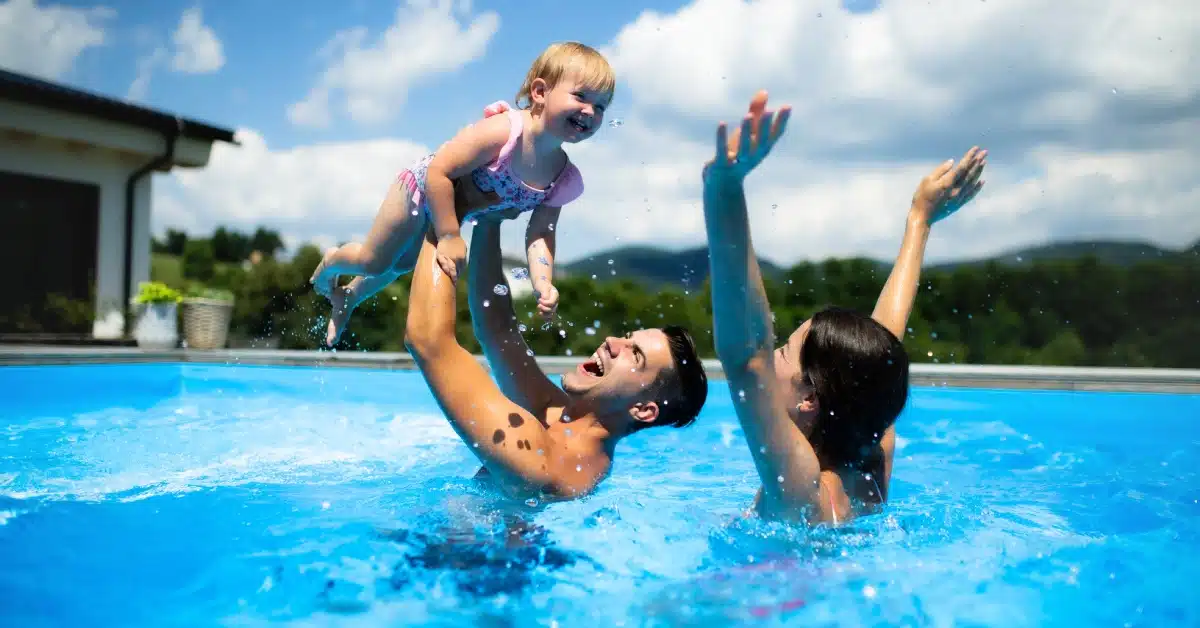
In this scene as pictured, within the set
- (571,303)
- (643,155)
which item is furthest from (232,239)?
(643,155)

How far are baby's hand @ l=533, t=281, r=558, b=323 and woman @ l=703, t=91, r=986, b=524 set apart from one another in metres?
0.77

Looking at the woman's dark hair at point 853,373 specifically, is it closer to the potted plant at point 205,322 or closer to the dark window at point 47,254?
the potted plant at point 205,322

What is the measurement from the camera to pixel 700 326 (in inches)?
397

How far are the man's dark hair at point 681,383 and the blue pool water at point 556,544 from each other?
385 mm

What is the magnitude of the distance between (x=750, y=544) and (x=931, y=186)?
1299mm

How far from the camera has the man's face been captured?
2.75 metres

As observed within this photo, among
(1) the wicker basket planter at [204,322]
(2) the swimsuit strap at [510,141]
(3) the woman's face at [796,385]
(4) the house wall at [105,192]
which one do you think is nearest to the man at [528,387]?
(2) the swimsuit strap at [510,141]

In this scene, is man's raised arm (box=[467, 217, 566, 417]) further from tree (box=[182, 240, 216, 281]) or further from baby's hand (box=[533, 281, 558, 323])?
tree (box=[182, 240, 216, 281])

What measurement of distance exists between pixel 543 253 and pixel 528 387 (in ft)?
1.63

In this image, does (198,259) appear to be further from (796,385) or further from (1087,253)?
(796,385)

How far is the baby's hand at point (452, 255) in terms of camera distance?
261 cm

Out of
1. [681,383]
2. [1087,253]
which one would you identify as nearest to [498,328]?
[681,383]

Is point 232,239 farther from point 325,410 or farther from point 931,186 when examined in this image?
point 931,186

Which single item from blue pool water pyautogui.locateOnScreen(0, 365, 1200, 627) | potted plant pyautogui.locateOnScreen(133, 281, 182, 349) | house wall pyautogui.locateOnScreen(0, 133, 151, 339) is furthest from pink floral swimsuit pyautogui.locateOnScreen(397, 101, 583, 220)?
house wall pyautogui.locateOnScreen(0, 133, 151, 339)
